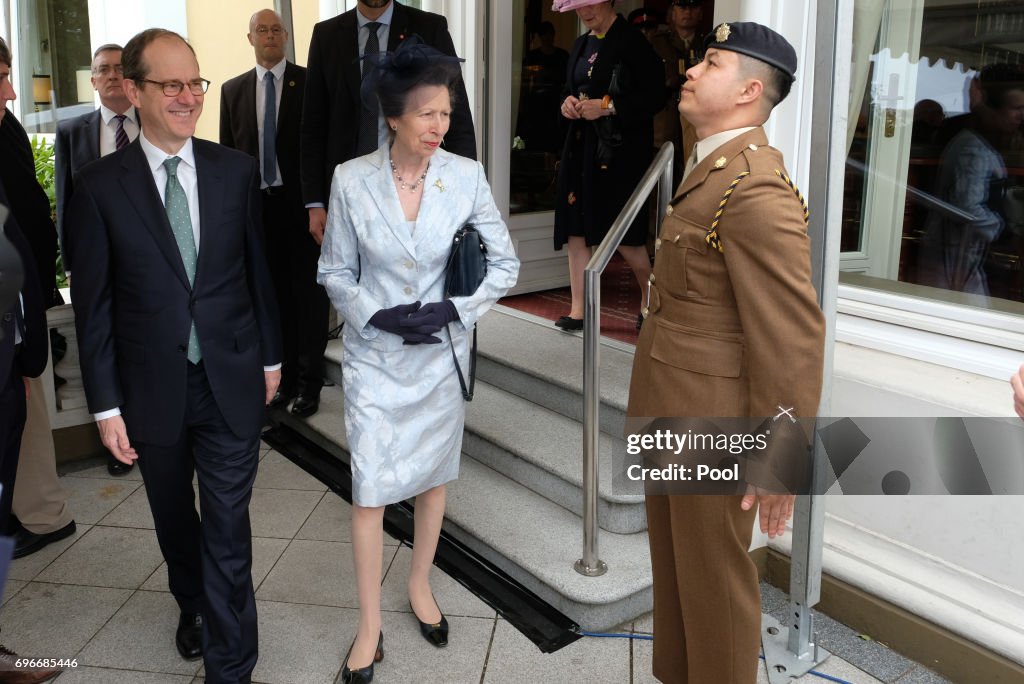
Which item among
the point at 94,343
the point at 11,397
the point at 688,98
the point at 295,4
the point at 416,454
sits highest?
the point at 295,4

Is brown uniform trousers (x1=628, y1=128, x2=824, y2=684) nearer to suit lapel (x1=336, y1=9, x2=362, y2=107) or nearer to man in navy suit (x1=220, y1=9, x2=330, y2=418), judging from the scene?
suit lapel (x1=336, y1=9, x2=362, y2=107)

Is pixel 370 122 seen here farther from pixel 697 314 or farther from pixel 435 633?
pixel 697 314

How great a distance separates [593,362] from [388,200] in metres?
0.79

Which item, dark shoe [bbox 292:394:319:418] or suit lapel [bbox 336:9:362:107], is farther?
dark shoe [bbox 292:394:319:418]

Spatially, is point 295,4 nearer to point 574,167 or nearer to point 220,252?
point 574,167

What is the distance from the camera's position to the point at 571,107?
4.34 meters

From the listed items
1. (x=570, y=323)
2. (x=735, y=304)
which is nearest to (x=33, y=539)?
(x=570, y=323)

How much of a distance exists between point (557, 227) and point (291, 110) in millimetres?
1413

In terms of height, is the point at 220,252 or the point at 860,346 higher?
the point at 220,252

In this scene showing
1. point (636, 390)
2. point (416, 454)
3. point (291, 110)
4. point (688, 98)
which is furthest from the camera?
point (291, 110)

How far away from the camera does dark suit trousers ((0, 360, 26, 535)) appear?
246 cm

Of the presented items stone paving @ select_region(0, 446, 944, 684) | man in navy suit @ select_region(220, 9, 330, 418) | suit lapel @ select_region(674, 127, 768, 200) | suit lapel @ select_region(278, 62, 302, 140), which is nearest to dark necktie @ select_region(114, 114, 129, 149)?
man in navy suit @ select_region(220, 9, 330, 418)

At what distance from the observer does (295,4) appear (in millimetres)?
6793

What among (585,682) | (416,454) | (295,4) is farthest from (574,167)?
(295,4)
